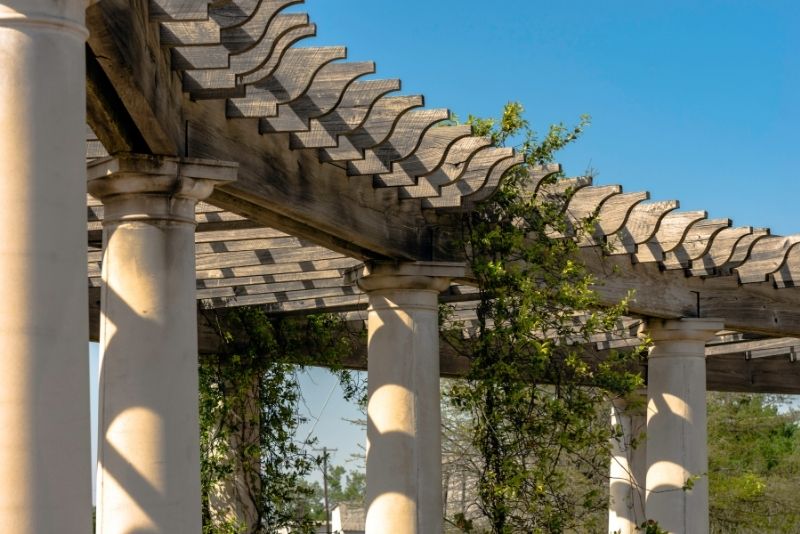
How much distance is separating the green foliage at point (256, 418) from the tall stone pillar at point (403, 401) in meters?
5.68

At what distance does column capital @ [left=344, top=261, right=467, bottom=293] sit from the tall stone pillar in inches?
0.5

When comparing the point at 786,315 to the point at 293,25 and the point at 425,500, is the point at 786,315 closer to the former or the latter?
the point at 425,500

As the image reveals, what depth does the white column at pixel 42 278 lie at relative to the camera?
8.21 m

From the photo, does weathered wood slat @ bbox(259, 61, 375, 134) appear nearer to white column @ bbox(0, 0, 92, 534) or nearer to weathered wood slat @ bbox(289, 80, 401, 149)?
weathered wood slat @ bbox(289, 80, 401, 149)

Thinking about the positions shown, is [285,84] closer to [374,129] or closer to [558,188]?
[374,129]

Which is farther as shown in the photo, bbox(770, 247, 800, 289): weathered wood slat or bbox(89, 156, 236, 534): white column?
bbox(770, 247, 800, 289): weathered wood slat

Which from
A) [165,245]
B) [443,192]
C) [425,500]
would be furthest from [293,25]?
[425,500]

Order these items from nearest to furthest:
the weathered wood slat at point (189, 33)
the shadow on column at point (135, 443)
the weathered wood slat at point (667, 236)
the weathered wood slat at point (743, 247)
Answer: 1. the weathered wood slat at point (189, 33)
2. the shadow on column at point (135, 443)
3. the weathered wood slat at point (667, 236)
4. the weathered wood slat at point (743, 247)

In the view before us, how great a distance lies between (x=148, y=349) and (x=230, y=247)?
32.1 feet

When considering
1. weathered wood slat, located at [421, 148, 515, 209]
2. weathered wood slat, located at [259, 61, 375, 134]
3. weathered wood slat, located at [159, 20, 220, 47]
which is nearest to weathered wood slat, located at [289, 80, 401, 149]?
weathered wood slat, located at [259, 61, 375, 134]

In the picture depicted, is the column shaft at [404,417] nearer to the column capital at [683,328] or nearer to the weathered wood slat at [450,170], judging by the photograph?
the weathered wood slat at [450,170]

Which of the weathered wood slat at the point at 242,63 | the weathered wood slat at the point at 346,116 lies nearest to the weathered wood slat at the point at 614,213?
the weathered wood slat at the point at 346,116

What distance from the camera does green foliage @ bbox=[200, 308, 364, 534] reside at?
2486cm

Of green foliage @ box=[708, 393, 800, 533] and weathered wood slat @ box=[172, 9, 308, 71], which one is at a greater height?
weathered wood slat @ box=[172, 9, 308, 71]
